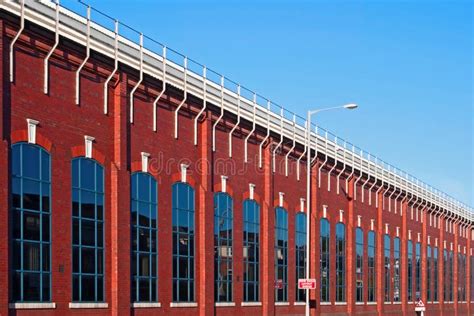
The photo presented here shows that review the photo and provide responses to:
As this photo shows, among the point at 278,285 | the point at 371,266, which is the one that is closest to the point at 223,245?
the point at 278,285

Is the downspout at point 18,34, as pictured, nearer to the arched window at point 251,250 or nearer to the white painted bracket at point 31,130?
the white painted bracket at point 31,130

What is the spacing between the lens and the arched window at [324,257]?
172 ft

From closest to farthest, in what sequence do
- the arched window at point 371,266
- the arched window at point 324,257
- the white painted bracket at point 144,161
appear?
the white painted bracket at point 144,161, the arched window at point 324,257, the arched window at point 371,266

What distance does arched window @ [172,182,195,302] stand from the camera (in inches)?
1425

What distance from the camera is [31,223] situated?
27.3 meters

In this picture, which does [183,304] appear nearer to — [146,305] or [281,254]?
[146,305]

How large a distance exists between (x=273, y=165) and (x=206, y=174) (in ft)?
28.1

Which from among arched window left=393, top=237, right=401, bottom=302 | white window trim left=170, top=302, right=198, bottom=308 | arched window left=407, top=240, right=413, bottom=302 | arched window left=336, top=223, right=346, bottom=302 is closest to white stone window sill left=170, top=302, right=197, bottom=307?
white window trim left=170, top=302, right=198, bottom=308

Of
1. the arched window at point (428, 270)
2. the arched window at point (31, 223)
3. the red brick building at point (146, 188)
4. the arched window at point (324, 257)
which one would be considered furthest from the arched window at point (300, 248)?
the arched window at point (428, 270)

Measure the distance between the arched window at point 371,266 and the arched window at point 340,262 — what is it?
5557 millimetres

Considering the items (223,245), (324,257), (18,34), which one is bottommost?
(324,257)

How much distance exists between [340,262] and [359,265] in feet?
12.9

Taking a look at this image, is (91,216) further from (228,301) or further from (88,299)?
(228,301)

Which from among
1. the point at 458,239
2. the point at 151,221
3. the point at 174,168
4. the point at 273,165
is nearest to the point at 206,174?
the point at 174,168
